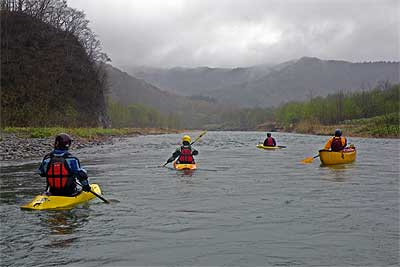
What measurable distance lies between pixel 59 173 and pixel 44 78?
52181 mm

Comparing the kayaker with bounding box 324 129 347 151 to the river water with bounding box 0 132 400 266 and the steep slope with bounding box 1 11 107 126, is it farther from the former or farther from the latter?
the steep slope with bounding box 1 11 107 126

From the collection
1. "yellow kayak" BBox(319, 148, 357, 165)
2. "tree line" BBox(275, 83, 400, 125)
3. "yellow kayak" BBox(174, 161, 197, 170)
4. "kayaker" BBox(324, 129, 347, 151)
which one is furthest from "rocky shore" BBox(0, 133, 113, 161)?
"tree line" BBox(275, 83, 400, 125)

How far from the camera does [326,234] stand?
793cm

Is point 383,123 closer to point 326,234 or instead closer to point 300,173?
point 300,173

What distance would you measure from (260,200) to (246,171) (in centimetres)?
661

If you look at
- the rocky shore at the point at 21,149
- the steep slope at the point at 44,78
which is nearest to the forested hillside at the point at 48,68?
the steep slope at the point at 44,78

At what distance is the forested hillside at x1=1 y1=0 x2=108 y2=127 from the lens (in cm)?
5091

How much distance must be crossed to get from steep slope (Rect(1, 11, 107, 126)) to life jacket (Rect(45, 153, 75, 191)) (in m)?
35.4

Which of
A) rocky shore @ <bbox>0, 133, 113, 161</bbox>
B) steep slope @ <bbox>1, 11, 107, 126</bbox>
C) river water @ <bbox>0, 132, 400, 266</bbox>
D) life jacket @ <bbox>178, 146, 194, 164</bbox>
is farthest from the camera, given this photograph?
steep slope @ <bbox>1, 11, 107, 126</bbox>

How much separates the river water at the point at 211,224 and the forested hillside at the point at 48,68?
34.0 metres

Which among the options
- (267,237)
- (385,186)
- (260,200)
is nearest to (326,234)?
(267,237)

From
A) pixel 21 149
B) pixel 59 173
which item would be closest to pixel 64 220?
pixel 59 173

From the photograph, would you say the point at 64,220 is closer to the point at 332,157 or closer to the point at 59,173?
the point at 59,173

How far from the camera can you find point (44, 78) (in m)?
57.9
